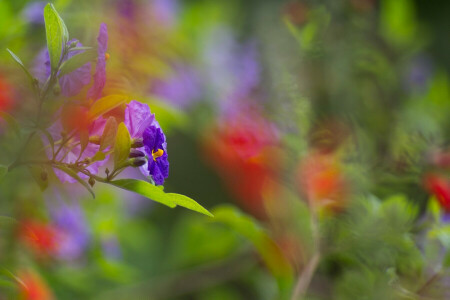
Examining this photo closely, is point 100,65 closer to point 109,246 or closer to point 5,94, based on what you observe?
point 5,94

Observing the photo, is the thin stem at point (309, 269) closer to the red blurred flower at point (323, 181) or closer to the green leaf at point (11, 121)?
the red blurred flower at point (323, 181)

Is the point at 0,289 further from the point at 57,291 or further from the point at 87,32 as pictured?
the point at 57,291

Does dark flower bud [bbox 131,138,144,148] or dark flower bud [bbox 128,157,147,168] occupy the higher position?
dark flower bud [bbox 131,138,144,148]

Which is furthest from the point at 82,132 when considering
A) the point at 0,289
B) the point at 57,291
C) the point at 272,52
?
the point at 272,52

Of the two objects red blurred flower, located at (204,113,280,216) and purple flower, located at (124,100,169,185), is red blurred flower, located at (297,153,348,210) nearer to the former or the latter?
red blurred flower, located at (204,113,280,216)

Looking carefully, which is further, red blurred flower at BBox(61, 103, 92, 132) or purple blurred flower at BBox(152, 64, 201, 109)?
purple blurred flower at BBox(152, 64, 201, 109)

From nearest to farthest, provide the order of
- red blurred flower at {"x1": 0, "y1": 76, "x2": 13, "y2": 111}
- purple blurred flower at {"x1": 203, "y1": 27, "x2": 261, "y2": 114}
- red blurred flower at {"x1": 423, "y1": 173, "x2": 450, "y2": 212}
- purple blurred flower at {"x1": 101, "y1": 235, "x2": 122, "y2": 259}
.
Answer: red blurred flower at {"x1": 0, "y1": 76, "x2": 13, "y2": 111} → red blurred flower at {"x1": 423, "y1": 173, "x2": 450, "y2": 212} → purple blurred flower at {"x1": 101, "y1": 235, "x2": 122, "y2": 259} → purple blurred flower at {"x1": 203, "y1": 27, "x2": 261, "y2": 114}

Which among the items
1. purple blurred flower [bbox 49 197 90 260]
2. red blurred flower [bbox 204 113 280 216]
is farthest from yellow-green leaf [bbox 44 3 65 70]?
red blurred flower [bbox 204 113 280 216]
